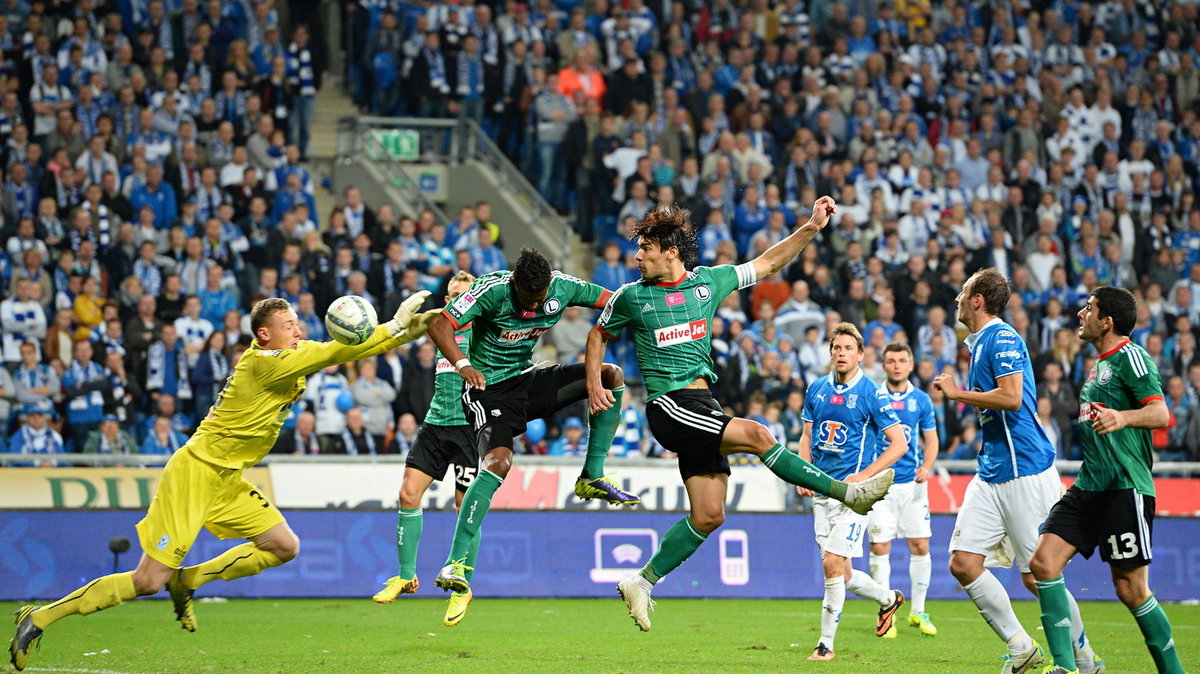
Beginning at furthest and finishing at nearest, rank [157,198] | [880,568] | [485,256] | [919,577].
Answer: [485,256] → [157,198] → [919,577] → [880,568]

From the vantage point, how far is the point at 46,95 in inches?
784

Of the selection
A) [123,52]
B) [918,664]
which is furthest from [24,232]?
[918,664]

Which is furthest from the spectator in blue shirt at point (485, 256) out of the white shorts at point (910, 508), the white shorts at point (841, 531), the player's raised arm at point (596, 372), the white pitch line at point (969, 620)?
the player's raised arm at point (596, 372)

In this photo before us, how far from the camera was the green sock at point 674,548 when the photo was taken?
993 centimetres

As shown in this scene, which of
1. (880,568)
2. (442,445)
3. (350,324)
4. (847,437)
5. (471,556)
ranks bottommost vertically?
(880,568)

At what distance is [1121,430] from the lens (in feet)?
28.5

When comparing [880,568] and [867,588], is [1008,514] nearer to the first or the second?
[867,588]

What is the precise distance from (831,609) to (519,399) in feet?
9.22

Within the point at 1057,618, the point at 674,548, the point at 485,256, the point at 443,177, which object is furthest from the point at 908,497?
the point at 443,177

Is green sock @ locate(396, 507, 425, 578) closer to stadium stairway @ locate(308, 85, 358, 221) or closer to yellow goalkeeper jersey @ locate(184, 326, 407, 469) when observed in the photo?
yellow goalkeeper jersey @ locate(184, 326, 407, 469)

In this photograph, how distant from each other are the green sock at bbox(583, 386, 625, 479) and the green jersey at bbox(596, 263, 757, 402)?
0.76 m

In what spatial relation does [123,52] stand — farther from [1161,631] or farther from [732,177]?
[1161,631]

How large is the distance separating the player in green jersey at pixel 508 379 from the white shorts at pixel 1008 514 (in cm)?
231

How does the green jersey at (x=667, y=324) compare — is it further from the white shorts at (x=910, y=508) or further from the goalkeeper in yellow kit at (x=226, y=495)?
the white shorts at (x=910, y=508)
